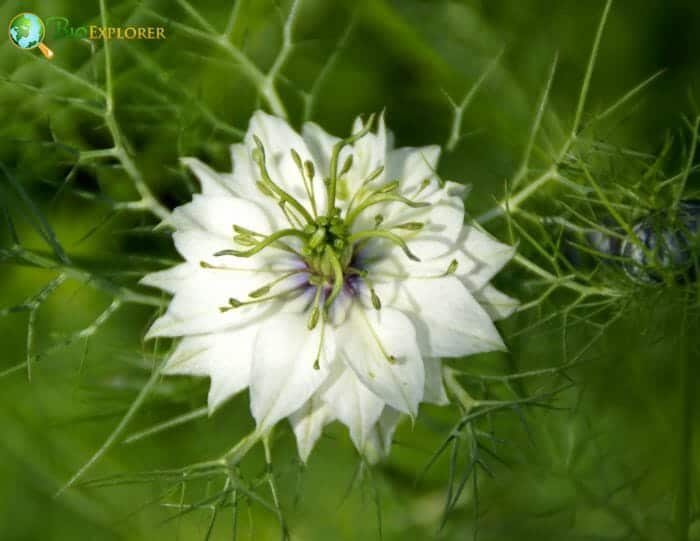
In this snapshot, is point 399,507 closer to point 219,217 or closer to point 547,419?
point 547,419

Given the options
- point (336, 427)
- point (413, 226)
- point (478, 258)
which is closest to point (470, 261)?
point (478, 258)

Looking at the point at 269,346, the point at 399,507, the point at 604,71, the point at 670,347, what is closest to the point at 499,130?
the point at 604,71

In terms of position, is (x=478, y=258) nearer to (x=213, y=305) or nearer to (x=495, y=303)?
(x=495, y=303)

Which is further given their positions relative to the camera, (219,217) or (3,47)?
(3,47)

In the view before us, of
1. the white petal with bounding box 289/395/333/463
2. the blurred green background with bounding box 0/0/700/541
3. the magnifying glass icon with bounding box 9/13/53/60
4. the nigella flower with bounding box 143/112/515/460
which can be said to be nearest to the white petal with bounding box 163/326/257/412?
the nigella flower with bounding box 143/112/515/460

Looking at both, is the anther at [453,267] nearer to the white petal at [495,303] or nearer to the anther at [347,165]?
the white petal at [495,303]

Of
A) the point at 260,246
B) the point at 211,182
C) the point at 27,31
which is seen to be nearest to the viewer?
the point at 260,246

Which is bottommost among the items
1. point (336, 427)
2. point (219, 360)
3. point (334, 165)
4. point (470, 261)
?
point (336, 427)

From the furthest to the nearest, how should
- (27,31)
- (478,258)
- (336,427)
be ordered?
(336,427)
(27,31)
(478,258)
